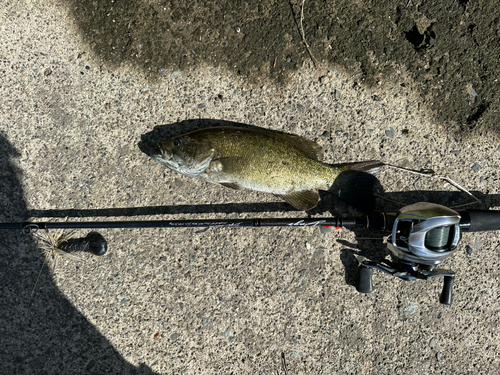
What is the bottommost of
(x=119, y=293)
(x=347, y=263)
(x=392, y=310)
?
(x=119, y=293)

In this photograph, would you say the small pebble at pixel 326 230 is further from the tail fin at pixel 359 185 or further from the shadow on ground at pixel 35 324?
the shadow on ground at pixel 35 324

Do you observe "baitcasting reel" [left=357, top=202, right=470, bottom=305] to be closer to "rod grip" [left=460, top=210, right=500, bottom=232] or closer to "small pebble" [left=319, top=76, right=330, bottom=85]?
"rod grip" [left=460, top=210, right=500, bottom=232]

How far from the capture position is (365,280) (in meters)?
2.74

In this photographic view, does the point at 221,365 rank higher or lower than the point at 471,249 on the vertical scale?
lower

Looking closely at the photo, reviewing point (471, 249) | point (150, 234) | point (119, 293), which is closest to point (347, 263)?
point (471, 249)

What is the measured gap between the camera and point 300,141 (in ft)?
9.00

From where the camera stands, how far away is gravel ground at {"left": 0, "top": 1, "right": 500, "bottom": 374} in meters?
2.87

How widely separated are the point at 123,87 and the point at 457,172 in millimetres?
3141

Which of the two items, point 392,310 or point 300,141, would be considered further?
point 392,310

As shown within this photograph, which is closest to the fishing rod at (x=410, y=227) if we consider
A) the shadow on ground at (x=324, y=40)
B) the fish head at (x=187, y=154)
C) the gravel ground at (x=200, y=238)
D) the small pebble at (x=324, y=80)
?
the gravel ground at (x=200, y=238)

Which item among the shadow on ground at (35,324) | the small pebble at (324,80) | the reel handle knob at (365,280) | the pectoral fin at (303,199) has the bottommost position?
the shadow on ground at (35,324)

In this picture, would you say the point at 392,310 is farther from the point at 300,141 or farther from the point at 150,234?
the point at 150,234

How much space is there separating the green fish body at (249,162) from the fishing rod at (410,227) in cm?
32

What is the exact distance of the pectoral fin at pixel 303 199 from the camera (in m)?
2.68
